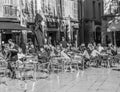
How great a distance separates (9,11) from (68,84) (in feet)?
51.5

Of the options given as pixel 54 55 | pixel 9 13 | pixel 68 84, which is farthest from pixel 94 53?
pixel 9 13

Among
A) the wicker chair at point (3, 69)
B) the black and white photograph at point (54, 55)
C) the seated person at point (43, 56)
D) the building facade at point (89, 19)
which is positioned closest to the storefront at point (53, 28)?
the black and white photograph at point (54, 55)

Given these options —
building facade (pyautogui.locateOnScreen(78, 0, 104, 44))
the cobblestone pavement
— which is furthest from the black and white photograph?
building facade (pyautogui.locateOnScreen(78, 0, 104, 44))

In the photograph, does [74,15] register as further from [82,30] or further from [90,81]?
[90,81]

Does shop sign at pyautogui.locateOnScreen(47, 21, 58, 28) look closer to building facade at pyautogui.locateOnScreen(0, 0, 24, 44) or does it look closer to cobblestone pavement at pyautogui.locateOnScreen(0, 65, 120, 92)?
building facade at pyautogui.locateOnScreen(0, 0, 24, 44)

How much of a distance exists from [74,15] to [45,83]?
79.6 feet

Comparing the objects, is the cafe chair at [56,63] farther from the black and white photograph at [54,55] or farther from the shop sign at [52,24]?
the shop sign at [52,24]

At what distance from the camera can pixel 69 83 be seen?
10312 mm

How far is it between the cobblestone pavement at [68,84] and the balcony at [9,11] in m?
13.3

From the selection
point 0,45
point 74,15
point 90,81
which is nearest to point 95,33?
point 74,15

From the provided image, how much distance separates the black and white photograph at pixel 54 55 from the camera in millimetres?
10227

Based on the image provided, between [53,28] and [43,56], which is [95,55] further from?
[53,28]

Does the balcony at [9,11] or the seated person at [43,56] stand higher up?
the balcony at [9,11]

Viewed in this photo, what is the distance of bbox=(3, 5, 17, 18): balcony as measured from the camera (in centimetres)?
2445
